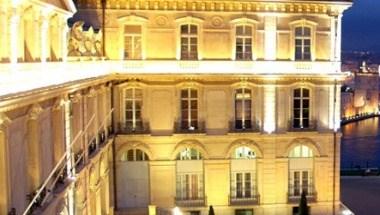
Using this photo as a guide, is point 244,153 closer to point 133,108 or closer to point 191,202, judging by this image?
point 191,202

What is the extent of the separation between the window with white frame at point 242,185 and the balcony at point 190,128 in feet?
8.54

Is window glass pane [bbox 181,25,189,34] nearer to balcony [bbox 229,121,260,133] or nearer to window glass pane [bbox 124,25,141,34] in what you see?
window glass pane [bbox 124,25,141,34]

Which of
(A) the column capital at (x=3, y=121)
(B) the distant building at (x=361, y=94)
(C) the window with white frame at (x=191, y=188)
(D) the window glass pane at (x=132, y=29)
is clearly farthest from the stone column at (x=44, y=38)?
(B) the distant building at (x=361, y=94)

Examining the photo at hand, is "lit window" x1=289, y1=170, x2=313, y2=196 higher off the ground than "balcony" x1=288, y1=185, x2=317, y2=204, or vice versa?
"lit window" x1=289, y1=170, x2=313, y2=196

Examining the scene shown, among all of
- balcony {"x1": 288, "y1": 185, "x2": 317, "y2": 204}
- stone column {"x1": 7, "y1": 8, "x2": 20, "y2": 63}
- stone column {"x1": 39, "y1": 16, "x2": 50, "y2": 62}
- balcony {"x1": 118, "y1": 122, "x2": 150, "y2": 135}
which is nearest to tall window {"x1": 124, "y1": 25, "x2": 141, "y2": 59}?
balcony {"x1": 118, "y1": 122, "x2": 150, "y2": 135}

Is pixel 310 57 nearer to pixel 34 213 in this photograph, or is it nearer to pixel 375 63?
pixel 34 213

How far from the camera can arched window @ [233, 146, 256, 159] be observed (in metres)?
30.0

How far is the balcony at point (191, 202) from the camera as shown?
2966cm

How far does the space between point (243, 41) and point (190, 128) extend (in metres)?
4.79

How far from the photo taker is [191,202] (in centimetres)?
2970

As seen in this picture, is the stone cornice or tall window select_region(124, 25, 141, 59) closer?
the stone cornice

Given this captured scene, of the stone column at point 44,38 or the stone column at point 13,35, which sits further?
the stone column at point 44,38

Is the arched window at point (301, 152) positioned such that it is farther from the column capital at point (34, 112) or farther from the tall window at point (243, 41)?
the column capital at point (34, 112)

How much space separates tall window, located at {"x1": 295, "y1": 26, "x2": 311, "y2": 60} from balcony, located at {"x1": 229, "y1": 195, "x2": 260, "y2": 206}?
6.95 m
